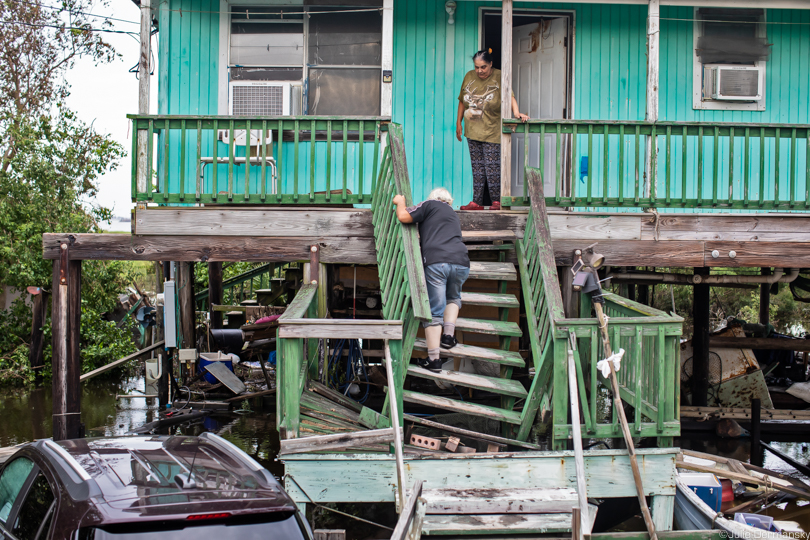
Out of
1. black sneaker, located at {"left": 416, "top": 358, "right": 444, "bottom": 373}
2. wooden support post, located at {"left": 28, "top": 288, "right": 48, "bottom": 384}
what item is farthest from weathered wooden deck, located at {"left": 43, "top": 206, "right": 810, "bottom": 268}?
wooden support post, located at {"left": 28, "top": 288, "right": 48, "bottom": 384}

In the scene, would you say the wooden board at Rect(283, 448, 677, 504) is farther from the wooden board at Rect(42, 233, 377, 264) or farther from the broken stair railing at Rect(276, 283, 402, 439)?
the wooden board at Rect(42, 233, 377, 264)

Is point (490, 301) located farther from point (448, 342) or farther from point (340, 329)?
point (340, 329)

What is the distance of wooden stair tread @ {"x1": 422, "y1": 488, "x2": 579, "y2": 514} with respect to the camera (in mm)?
4203

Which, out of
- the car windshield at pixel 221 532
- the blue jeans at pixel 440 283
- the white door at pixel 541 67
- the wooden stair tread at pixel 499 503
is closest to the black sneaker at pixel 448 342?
the blue jeans at pixel 440 283

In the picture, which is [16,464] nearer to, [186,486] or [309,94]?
[186,486]

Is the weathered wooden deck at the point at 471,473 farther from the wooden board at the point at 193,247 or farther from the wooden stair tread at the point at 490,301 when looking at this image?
the wooden board at the point at 193,247

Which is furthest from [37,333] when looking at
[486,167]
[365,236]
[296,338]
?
[296,338]

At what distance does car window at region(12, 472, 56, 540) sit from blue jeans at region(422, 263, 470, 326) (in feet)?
10.1

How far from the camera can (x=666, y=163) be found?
276 inches

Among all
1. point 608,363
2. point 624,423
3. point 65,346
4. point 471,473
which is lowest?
point 471,473

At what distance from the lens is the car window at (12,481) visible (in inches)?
135

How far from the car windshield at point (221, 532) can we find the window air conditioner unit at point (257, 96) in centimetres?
645

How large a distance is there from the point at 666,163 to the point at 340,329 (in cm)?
425

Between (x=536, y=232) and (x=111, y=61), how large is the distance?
589 inches
